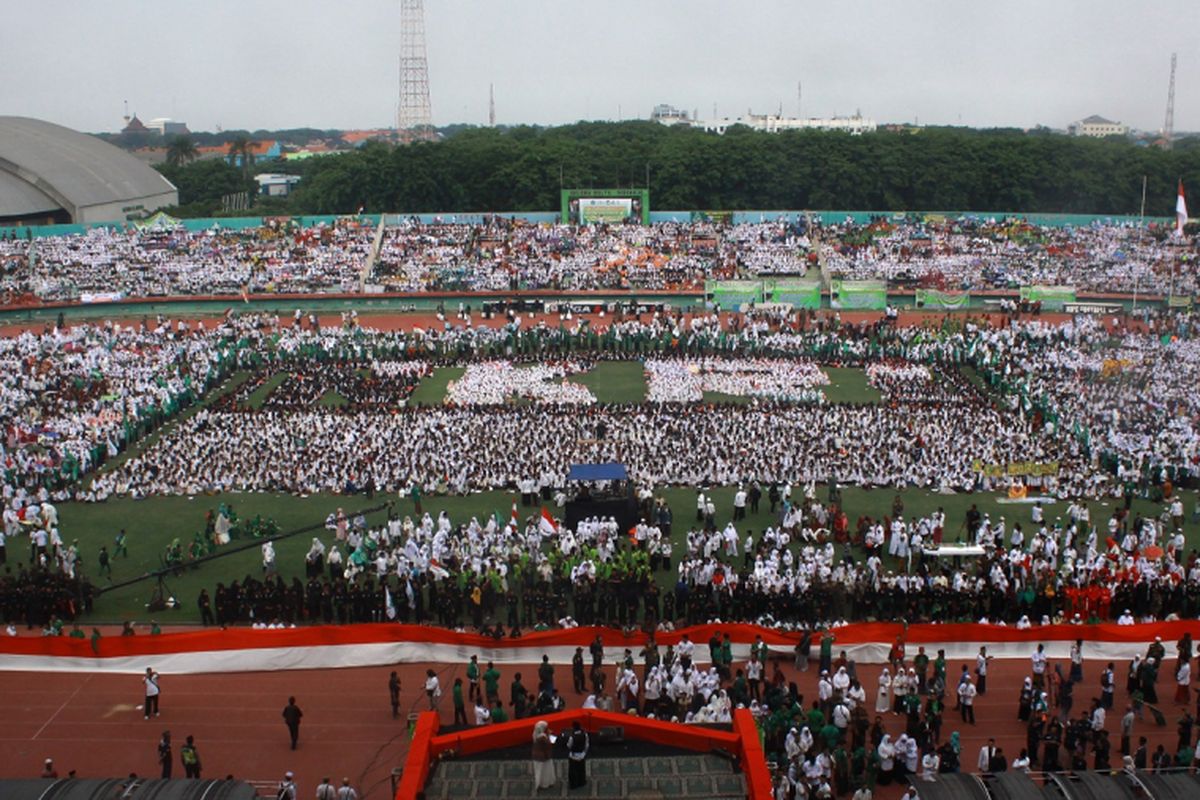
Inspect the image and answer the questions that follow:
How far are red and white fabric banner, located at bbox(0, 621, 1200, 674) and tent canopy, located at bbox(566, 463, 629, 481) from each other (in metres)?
4.75

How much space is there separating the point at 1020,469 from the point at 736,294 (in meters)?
20.4

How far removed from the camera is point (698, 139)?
6256cm

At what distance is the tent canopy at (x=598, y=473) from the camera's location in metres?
20.2

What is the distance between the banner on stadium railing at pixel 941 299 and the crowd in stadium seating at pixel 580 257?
157 centimetres

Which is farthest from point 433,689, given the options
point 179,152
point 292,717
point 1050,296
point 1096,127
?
point 1096,127

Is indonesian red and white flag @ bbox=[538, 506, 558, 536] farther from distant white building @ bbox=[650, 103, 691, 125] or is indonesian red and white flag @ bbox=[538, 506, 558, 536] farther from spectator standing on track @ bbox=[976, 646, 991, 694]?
distant white building @ bbox=[650, 103, 691, 125]

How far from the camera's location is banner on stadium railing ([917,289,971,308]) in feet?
141

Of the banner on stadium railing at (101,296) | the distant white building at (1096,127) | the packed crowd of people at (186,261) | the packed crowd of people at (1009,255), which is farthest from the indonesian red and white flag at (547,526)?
the distant white building at (1096,127)

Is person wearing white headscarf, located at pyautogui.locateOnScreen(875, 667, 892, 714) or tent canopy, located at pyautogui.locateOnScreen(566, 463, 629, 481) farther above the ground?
tent canopy, located at pyautogui.locateOnScreen(566, 463, 629, 481)

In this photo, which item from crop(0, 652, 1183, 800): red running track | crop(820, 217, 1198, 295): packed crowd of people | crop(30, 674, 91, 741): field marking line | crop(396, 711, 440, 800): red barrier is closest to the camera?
crop(396, 711, 440, 800): red barrier

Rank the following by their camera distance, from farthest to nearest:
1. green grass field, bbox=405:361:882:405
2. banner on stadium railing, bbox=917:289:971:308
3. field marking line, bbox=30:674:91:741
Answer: banner on stadium railing, bbox=917:289:971:308 → green grass field, bbox=405:361:882:405 → field marking line, bbox=30:674:91:741

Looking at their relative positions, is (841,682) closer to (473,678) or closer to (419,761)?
(473,678)

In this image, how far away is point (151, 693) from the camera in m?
14.4

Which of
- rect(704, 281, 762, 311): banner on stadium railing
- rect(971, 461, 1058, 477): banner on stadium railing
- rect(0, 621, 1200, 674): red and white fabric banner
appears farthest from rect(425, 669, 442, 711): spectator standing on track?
rect(704, 281, 762, 311): banner on stadium railing
